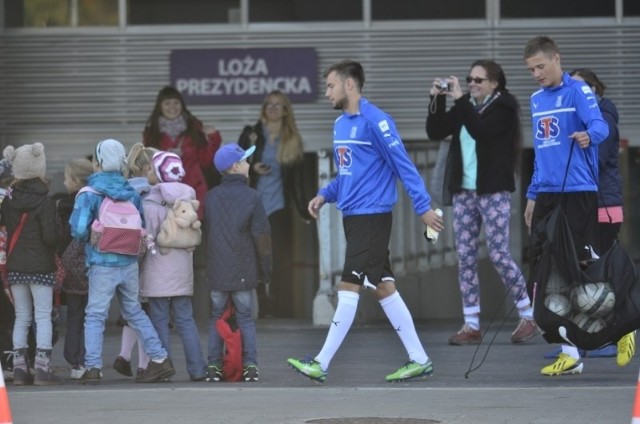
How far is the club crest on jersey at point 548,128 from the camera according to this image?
36.1 feet

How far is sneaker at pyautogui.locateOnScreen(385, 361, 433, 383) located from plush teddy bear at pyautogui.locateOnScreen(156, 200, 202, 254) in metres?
1.62

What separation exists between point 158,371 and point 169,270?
2.12 ft

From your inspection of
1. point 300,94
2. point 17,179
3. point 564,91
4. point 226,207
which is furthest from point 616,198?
point 300,94

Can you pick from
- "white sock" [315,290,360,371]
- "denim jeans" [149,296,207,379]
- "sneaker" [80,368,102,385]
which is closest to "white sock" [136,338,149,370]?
"denim jeans" [149,296,207,379]

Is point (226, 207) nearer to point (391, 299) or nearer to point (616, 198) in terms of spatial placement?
point (391, 299)

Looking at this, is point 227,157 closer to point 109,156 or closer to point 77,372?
point 109,156

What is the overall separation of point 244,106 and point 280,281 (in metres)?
1.59

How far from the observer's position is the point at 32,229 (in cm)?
1155

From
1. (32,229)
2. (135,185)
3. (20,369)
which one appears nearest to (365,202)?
(135,185)

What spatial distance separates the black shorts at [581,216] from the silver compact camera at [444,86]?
1.35 metres

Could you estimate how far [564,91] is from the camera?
11008 mm

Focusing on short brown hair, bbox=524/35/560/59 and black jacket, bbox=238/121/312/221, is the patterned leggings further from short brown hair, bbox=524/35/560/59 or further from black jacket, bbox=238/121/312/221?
black jacket, bbox=238/121/312/221

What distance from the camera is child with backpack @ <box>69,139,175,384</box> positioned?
1130 cm

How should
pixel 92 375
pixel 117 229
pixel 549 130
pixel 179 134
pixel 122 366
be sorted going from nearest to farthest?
pixel 549 130, pixel 117 229, pixel 92 375, pixel 122 366, pixel 179 134
